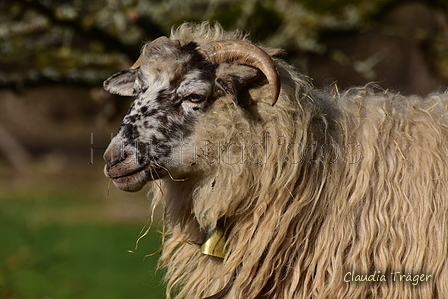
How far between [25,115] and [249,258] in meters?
19.3

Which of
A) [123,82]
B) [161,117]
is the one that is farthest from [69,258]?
[161,117]

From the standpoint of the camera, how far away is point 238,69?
2834 millimetres

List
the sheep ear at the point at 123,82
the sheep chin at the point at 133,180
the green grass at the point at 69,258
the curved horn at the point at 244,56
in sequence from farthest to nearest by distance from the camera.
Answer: the green grass at the point at 69,258
the sheep ear at the point at 123,82
the sheep chin at the point at 133,180
the curved horn at the point at 244,56

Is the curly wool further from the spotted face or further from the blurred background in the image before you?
the blurred background

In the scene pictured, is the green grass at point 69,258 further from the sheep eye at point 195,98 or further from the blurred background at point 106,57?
the sheep eye at point 195,98

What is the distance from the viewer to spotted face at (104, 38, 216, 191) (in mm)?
2736

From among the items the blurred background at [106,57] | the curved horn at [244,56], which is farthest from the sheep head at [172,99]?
the blurred background at [106,57]

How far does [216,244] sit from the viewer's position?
9.74 ft

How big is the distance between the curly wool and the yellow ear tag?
0.04 meters

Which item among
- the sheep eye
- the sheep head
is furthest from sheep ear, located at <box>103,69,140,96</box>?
the sheep eye

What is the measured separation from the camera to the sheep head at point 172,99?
2.74 meters

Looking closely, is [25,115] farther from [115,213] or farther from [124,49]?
[124,49]

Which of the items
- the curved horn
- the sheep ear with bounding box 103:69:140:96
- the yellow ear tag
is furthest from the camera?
the sheep ear with bounding box 103:69:140:96

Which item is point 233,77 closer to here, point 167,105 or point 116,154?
point 167,105
